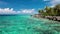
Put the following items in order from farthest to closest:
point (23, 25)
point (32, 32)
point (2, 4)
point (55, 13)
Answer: point (55, 13), point (23, 25), point (2, 4), point (32, 32)

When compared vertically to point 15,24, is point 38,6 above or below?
above

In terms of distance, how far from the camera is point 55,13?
220 inches

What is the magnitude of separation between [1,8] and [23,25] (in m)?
0.91

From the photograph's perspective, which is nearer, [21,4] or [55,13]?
[21,4]

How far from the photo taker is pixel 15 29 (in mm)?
3861

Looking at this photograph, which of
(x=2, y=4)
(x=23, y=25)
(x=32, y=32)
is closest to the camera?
(x=32, y=32)

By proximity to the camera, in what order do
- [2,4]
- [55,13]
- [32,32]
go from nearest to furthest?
[32,32] → [2,4] → [55,13]

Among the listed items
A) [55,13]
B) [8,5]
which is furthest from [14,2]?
[55,13]

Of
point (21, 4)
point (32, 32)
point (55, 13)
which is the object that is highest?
point (21, 4)

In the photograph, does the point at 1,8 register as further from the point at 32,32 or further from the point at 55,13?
the point at 55,13

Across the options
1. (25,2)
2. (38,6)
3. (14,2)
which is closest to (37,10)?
(38,6)

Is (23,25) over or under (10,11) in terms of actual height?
under

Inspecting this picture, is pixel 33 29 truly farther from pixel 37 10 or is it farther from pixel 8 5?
pixel 8 5

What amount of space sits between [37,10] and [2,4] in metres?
1.11
